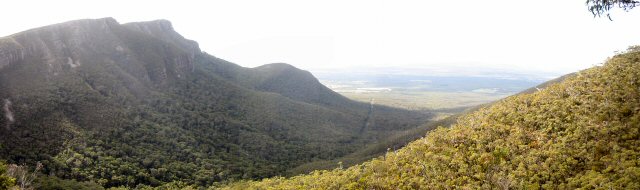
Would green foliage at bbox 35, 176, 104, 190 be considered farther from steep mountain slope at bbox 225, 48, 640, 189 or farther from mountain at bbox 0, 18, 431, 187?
steep mountain slope at bbox 225, 48, 640, 189

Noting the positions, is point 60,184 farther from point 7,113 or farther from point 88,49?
point 88,49

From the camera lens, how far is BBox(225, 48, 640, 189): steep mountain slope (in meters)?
27.6

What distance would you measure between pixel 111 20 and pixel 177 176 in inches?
4222

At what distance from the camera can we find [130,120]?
134 metres

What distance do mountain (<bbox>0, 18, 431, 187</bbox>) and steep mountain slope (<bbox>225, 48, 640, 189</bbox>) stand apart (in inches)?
3194

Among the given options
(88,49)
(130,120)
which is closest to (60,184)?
(130,120)

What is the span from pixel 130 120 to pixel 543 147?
427 ft

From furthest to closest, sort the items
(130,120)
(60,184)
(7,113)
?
(130,120) → (7,113) → (60,184)

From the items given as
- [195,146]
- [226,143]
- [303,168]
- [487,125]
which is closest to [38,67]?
[195,146]

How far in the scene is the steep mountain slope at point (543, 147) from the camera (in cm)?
2758

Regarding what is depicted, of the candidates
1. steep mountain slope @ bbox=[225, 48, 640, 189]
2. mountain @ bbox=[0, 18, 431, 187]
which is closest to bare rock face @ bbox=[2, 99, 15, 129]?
mountain @ bbox=[0, 18, 431, 187]

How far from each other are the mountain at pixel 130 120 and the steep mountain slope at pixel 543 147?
8114 centimetres

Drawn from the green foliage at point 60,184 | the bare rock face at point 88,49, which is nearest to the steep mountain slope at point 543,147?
the green foliage at point 60,184

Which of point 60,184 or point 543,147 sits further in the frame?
point 60,184
